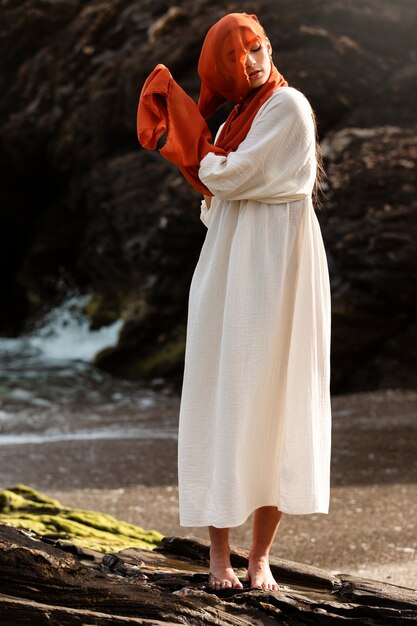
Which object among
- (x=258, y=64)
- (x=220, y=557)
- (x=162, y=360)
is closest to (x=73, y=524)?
(x=220, y=557)

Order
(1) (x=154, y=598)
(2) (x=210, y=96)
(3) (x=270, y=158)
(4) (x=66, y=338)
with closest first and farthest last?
(1) (x=154, y=598) → (3) (x=270, y=158) → (2) (x=210, y=96) → (4) (x=66, y=338)

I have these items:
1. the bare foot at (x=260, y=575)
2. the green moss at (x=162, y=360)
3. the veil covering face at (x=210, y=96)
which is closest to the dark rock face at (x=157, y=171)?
the green moss at (x=162, y=360)

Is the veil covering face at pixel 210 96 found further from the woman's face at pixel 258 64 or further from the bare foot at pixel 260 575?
the bare foot at pixel 260 575

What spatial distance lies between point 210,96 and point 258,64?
255 mm

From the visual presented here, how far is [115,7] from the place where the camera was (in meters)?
16.1

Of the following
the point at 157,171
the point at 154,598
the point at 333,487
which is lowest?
the point at 333,487

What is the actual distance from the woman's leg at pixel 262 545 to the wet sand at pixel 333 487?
1308 millimetres

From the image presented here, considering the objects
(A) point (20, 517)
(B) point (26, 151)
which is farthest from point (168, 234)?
(A) point (20, 517)

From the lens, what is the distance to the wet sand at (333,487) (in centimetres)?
545

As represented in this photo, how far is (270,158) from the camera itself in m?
3.64

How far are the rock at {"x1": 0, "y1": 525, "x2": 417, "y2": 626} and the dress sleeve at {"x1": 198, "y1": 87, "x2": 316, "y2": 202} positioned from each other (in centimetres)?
146

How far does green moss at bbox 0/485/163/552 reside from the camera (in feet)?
16.8

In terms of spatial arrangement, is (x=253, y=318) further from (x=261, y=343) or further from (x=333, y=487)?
(x=333, y=487)

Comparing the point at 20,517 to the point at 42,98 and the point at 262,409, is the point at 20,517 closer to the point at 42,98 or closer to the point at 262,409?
the point at 262,409
